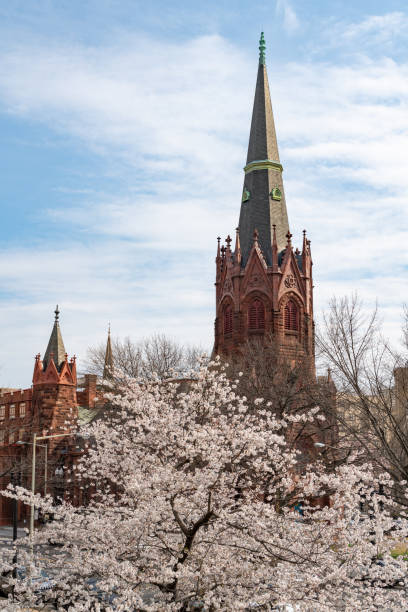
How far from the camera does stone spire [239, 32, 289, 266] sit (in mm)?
58125

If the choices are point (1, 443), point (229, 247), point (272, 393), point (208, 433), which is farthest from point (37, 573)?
point (1, 443)

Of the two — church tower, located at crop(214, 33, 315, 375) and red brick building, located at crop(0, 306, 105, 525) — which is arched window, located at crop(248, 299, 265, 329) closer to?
church tower, located at crop(214, 33, 315, 375)

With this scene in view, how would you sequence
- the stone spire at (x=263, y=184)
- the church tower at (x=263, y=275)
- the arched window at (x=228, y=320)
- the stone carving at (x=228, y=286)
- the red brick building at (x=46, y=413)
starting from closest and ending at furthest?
the red brick building at (x=46, y=413), the church tower at (x=263, y=275), the arched window at (x=228, y=320), the stone carving at (x=228, y=286), the stone spire at (x=263, y=184)

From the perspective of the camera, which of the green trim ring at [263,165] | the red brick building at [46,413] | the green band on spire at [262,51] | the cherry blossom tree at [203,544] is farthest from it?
the green band on spire at [262,51]

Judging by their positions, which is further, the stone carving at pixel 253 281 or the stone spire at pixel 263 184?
the stone spire at pixel 263 184

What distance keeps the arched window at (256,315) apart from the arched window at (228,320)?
1.95m

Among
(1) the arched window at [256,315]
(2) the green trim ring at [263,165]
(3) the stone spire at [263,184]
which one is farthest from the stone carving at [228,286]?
(2) the green trim ring at [263,165]

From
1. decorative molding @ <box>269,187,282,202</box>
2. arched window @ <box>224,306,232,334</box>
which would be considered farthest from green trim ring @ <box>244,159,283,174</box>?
arched window @ <box>224,306,232,334</box>

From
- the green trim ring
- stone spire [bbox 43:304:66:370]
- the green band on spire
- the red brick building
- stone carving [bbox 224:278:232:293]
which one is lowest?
the red brick building

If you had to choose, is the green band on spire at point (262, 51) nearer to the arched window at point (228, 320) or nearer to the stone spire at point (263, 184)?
the stone spire at point (263, 184)

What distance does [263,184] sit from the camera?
5966 centimetres

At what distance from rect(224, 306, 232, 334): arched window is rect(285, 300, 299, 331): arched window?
14.9ft

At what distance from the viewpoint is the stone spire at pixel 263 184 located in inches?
2288

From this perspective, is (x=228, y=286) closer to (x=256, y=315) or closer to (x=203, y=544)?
(x=256, y=315)
